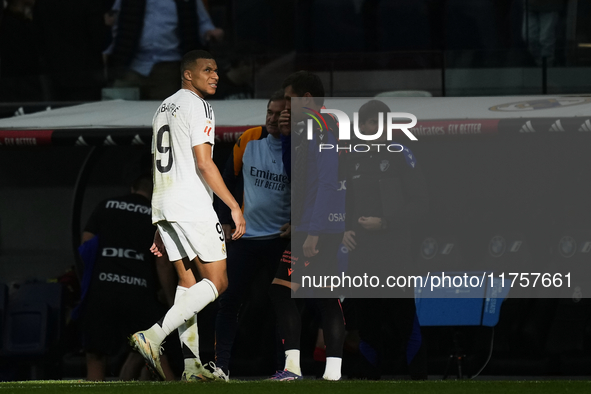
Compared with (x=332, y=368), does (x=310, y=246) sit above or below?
above

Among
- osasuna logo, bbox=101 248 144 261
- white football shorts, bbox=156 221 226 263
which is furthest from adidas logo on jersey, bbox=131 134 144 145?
white football shorts, bbox=156 221 226 263

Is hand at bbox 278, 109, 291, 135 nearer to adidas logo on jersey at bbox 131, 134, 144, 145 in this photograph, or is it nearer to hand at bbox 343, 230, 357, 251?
hand at bbox 343, 230, 357, 251

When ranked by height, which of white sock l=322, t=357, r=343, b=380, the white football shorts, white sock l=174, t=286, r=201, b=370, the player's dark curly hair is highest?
the player's dark curly hair

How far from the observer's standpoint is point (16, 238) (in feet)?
33.4

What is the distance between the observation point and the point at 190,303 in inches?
185

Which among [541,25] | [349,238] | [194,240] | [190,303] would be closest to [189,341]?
[190,303]

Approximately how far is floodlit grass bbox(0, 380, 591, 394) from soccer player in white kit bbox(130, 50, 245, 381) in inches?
9.3

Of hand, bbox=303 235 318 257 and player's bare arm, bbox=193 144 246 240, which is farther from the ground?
player's bare arm, bbox=193 144 246 240

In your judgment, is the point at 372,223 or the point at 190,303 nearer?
the point at 190,303

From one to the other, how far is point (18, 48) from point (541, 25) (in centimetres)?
492

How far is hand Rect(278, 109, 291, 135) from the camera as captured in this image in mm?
5297

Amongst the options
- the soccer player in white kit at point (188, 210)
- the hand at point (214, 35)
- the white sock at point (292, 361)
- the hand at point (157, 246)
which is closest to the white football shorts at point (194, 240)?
the soccer player in white kit at point (188, 210)

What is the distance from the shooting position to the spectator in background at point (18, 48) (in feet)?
30.8

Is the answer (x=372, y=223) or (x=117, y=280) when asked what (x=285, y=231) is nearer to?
(x=372, y=223)
